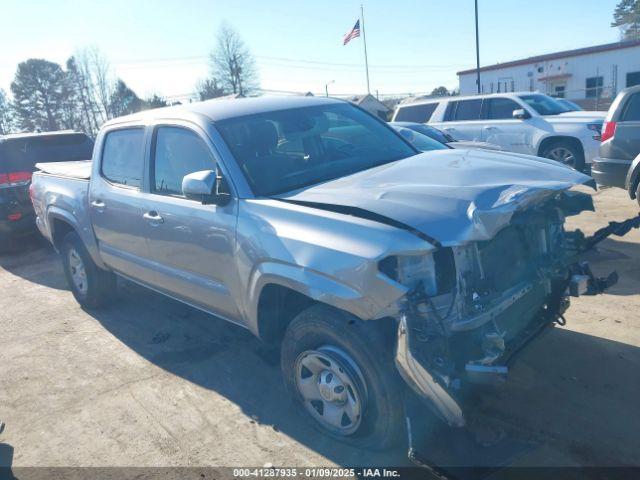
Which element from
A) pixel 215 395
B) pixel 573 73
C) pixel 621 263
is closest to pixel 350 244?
pixel 215 395

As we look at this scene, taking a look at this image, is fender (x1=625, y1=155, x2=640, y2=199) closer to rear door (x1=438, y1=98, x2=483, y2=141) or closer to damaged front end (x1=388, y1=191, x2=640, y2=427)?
damaged front end (x1=388, y1=191, x2=640, y2=427)

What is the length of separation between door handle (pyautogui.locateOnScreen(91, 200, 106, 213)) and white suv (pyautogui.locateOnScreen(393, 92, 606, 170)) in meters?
8.76

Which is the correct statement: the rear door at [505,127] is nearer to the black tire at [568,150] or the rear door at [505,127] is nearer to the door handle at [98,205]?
the black tire at [568,150]

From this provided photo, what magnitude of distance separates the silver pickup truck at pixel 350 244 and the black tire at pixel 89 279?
101 centimetres

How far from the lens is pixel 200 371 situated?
425 centimetres

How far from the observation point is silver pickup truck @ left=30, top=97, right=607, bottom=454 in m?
2.67

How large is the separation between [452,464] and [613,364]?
5.50ft

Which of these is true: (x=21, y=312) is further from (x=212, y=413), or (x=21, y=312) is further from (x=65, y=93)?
(x=65, y=93)

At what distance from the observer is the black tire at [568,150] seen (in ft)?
34.6

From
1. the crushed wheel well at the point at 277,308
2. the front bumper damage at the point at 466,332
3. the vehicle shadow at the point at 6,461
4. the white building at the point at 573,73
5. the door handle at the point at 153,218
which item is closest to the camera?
the front bumper damage at the point at 466,332

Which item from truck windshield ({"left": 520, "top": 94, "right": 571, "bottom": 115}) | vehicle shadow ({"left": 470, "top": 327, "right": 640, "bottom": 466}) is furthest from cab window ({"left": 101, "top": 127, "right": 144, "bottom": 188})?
truck windshield ({"left": 520, "top": 94, "right": 571, "bottom": 115})

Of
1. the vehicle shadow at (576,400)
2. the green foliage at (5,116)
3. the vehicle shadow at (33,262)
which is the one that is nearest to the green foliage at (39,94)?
the green foliage at (5,116)

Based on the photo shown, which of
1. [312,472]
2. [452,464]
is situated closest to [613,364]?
[452,464]

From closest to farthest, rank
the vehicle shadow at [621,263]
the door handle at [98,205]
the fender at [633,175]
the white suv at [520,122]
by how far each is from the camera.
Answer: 1. the door handle at [98,205]
2. the vehicle shadow at [621,263]
3. the fender at [633,175]
4. the white suv at [520,122]
